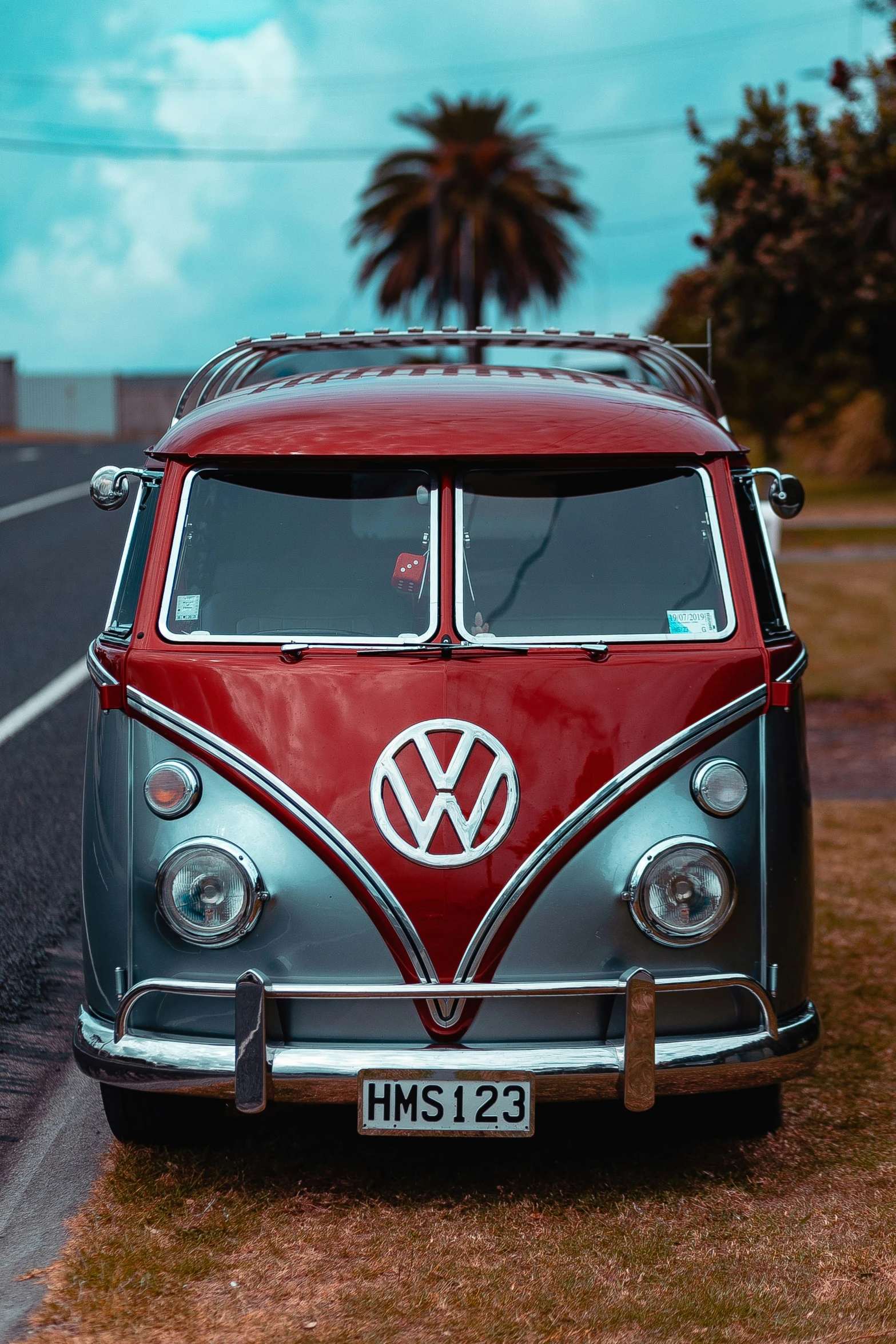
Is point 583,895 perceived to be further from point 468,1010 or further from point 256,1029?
point 256,1029

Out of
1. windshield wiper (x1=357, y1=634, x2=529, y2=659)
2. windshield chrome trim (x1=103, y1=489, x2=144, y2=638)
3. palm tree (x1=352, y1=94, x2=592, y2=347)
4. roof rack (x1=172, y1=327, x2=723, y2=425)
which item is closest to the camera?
windshield wiper (x1=357, y1=634, x2=529, y2=659)

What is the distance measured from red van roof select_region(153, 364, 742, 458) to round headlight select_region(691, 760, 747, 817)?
0.89 meters

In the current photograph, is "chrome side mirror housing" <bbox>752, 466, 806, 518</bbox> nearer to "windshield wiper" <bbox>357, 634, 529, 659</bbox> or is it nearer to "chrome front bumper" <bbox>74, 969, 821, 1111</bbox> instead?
"windshield wiper" <bbox>357, 634, 529, 659</bbox>

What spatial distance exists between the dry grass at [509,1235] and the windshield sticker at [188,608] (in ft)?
4.92

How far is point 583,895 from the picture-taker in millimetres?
3479

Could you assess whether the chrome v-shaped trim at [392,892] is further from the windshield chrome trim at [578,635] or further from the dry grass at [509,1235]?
the dry grass at [509,1235]

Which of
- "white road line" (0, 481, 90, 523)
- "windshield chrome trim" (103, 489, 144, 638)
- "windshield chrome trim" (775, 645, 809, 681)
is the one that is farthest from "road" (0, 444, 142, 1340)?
"white road line" (0, 481, 90, 523)

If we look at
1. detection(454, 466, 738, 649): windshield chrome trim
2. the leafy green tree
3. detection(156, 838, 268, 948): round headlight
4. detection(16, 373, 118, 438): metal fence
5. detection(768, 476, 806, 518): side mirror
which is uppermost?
detection(16, 373, 118, 438): metal fence

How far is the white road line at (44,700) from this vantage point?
8.26m

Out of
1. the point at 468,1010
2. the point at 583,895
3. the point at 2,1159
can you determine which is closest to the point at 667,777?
the point at 583,895

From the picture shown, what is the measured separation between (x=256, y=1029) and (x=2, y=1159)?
Result: 1.09 meters

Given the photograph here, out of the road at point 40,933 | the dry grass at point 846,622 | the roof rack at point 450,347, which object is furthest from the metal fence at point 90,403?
the roof rack at point 450,347

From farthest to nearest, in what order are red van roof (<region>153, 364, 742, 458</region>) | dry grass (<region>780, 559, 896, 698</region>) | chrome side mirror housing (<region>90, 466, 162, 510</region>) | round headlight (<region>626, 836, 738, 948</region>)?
dry grass (<region>780, 559, 896, 698</region>) < chrome side mirror housing (<region>90, 466, 162, 510</region>) < red van roof (<region>153, 364, 742, 458</region>) < round headlight (<region>626, 836, 738, 948</region>)

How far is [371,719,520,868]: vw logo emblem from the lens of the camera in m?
3.44
